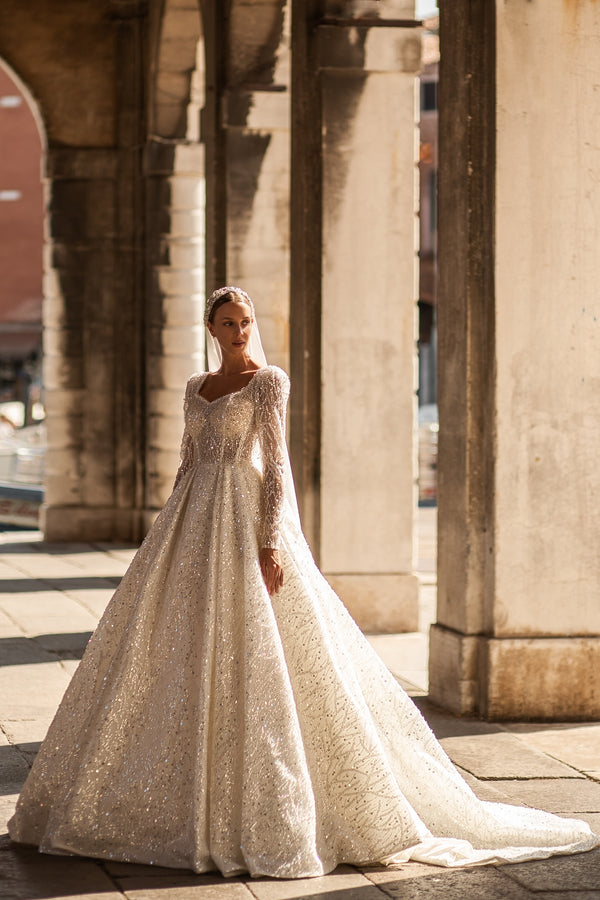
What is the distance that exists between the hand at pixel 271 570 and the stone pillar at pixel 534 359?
1.94m

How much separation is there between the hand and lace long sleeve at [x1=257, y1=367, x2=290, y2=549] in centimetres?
12

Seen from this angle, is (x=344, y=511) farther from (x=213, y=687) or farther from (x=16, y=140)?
(x=16, y=140)

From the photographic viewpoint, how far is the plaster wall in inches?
241

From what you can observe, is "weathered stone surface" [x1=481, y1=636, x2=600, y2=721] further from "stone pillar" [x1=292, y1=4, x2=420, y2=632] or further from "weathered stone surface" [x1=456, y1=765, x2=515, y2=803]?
"stone pillar" [x1=292, y1=4, x2=420, y2=632]

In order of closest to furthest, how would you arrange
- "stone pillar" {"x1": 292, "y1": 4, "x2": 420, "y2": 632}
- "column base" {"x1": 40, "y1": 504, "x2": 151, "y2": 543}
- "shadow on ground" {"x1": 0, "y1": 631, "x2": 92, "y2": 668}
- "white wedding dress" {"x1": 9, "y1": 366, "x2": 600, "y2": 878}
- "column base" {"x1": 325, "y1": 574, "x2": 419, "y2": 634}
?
"white wedding dress" {"x1": 9, "y1": 366, "x2": 600, "y2": 878} < "shadow on ground" {"x1": 0, "y1": 631, "x2": 92, "y2": 668} < "stone pillar" {"x1": 292, "y1": 4, "x2": 420, "y2": 632} < "column base" {"x1": 325, "y1": 574, "x2": 419, "y2": 634} < "column base" {"x1": 40, "y1": 504, "x2": 151, "y2": 543}

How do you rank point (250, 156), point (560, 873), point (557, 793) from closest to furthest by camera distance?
point (560, 873)
point (557, 793)
point (250, 156)

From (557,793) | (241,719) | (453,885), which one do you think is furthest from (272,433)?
(557,793)

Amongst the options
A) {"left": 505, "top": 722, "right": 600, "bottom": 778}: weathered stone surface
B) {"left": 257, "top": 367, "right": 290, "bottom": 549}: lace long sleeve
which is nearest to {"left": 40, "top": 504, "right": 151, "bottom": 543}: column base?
{"left": 505, "top": 722, "right": 600, "bottom": 778}: weathered stone surface

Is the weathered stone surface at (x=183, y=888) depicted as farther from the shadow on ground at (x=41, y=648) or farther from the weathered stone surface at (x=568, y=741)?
the shadow on ground at (x=41, y=648)

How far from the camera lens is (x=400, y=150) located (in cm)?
829

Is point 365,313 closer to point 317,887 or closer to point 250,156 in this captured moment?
point 250,156

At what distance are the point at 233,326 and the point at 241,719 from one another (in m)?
1.15

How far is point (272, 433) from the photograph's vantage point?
4.51 m

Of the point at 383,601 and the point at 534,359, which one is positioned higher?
the point at 534,359
